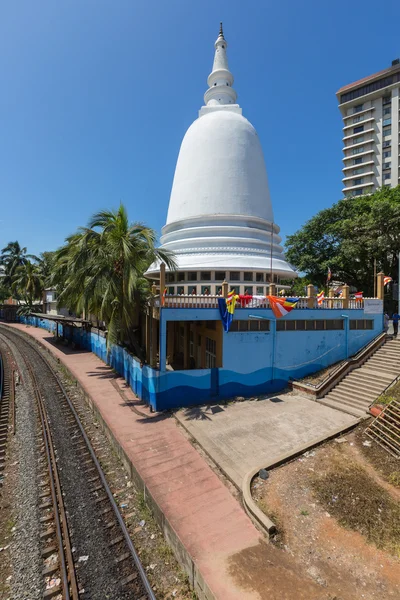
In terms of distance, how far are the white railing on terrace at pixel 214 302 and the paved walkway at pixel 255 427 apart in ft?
15.8

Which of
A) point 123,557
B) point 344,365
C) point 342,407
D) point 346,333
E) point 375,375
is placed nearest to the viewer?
point 123,557

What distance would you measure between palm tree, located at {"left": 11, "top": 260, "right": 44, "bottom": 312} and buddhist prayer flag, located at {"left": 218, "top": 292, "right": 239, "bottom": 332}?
4162 cm

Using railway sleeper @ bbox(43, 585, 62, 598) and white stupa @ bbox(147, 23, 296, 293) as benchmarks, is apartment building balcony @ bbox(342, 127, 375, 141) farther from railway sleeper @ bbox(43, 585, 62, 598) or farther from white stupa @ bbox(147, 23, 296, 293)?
railway sleeper @ bbox(43, 585, 62, 598)

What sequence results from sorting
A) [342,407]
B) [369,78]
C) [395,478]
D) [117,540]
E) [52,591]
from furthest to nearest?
[369,78]
[342,407]
[395,478]
[117,540]
[52,591]

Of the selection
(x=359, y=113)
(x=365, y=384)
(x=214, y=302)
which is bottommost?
(x=365, y=384)

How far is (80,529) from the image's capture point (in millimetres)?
7508

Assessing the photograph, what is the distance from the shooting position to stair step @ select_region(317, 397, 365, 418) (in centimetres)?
1305

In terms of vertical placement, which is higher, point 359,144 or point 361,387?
point 359,144

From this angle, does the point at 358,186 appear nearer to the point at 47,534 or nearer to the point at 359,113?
the point at 359,113

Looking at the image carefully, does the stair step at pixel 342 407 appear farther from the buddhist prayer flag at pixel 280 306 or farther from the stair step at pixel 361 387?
the buddhist prayer flag at pixel 280 306

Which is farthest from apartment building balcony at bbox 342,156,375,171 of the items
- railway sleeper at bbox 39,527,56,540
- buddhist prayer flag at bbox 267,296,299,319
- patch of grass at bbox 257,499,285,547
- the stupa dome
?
railway sleeper at bbox 39,527,56,540

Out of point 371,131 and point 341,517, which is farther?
point 371,131

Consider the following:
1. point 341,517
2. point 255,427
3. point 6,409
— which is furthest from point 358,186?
point 6,409

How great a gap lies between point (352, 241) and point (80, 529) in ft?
104
